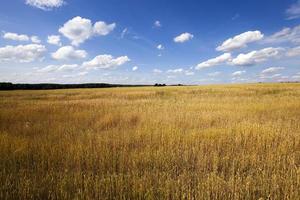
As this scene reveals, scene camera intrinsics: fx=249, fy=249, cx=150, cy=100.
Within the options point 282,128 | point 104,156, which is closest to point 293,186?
point 104,156

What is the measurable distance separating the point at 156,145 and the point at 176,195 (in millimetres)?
2810

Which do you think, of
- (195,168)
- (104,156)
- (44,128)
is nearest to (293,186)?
(195,168)

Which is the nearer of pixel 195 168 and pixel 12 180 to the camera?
pixel 12 180

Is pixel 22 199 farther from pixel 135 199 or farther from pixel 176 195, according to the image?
pixel 176 195

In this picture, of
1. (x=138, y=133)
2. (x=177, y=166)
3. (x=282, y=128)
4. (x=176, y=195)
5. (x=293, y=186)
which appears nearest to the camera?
(x=176, y=195)

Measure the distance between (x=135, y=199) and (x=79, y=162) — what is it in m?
2.02

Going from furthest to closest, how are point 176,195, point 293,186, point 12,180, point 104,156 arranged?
1. point 104,156
2. point 12,180
3. point 293,186
4. point 176,195

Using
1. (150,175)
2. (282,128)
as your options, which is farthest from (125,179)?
(282,128)

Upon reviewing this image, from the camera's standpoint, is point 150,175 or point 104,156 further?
point 104,156

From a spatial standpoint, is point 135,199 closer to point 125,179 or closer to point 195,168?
point 125,179

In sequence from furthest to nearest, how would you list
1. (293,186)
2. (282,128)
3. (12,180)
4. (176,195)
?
(282,128), (12,180), (293,186), (176,195)

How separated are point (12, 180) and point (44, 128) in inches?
188

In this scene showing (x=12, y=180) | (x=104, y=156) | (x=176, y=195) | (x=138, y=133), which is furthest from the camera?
(x=138, y=133)

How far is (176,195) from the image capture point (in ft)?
13.0
